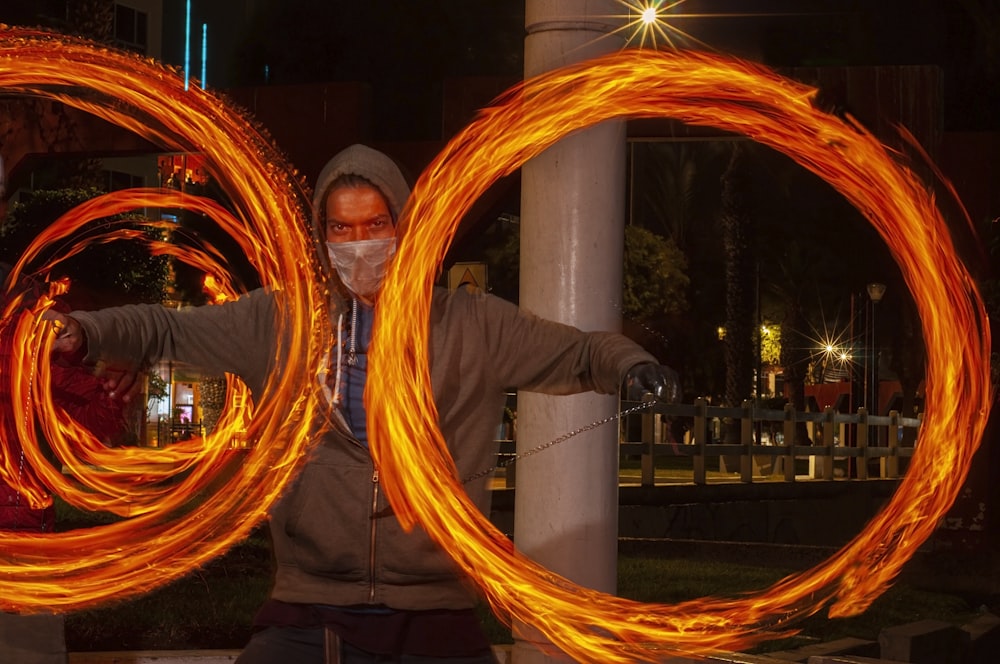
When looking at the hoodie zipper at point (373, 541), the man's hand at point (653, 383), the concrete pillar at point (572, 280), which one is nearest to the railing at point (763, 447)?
the concrete pillar at point (572, 280)

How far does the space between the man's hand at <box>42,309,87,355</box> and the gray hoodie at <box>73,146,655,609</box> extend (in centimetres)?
3

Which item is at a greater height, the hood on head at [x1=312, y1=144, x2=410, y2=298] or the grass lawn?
the hood on head at [x1=312, y1=144, x2=410, y2=298]

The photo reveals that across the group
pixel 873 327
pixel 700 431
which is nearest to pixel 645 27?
pixel 700 431

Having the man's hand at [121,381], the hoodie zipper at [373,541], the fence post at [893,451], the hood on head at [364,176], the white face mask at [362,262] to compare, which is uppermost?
the hood on head at [364,176]

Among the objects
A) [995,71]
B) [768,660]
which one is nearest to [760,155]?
[995,71]

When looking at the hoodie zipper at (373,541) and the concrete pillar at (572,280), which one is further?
the concrete pillar at (572,280)

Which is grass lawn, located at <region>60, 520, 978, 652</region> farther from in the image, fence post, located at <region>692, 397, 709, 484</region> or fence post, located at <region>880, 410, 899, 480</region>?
fence post, located at <region>880, 410, 899, 480</region>

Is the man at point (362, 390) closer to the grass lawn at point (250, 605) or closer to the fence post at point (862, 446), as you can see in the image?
the grass lawn at point (250, 605)

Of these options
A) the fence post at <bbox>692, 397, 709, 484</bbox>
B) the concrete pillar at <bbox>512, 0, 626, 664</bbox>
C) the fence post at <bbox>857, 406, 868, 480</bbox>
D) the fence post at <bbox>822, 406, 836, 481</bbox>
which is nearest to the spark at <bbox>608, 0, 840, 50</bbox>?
the concrete pillar at <bbox>512, 0, 626, 664</bbox>

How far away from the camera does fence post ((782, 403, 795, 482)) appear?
2442cm

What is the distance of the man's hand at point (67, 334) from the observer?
432 cm

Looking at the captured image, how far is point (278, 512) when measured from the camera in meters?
4.45

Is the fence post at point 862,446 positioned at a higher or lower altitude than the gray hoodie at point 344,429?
lower

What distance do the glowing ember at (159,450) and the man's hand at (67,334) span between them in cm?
56
